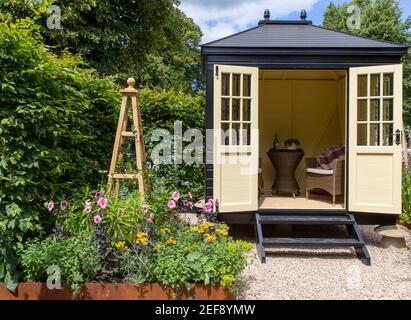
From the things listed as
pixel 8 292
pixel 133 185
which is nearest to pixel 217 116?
pixel 133 185

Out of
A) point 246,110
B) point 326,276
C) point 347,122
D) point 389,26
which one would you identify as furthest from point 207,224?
point 389,26

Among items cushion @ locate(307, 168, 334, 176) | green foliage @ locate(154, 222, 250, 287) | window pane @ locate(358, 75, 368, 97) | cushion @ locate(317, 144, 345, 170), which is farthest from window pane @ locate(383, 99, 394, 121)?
green foliage @ locate(154, 222, 250, 287)

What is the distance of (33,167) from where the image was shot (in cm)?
284

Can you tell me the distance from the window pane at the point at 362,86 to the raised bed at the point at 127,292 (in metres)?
3.15

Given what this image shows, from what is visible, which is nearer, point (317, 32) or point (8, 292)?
point (8, 292)

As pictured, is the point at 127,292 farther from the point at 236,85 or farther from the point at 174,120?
the point at 174,120

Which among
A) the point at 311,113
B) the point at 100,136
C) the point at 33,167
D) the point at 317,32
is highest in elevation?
the point at 317,32

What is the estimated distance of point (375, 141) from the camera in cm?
452

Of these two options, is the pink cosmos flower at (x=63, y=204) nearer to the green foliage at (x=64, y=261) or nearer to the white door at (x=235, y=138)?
the green foliage at (x=64, y=261)

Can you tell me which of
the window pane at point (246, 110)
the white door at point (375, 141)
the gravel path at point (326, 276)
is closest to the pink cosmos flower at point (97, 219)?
the gravel path at point (326, 276)

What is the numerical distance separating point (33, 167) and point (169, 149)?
11.4 feet

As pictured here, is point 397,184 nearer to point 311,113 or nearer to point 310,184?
point 310,184

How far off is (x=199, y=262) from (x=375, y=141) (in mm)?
3036

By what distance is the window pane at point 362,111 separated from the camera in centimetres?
452
